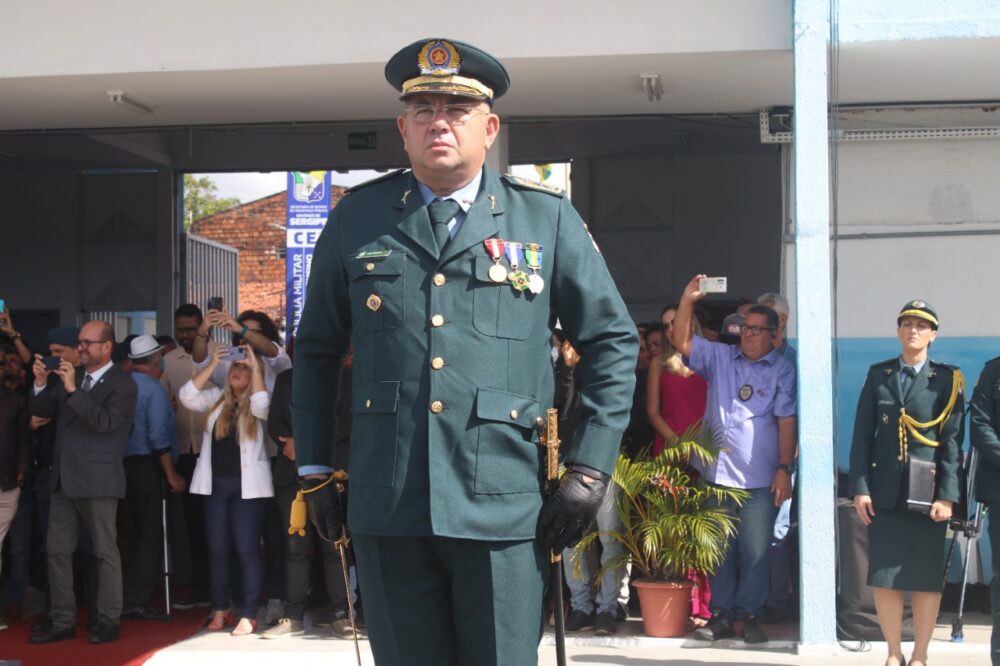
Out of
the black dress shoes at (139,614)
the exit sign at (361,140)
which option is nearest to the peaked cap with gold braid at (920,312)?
the black dress shoes at (139,614)

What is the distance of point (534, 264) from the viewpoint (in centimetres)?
317

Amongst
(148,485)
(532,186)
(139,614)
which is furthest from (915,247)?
(532,186)

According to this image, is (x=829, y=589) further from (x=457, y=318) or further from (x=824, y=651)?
(x=457, y=318)

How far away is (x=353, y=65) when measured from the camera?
7547mm

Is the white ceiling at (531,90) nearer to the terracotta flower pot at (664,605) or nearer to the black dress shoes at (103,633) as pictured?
A: the terracotta flower pot at (664,605)

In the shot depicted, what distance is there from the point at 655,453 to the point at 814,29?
2.67 m

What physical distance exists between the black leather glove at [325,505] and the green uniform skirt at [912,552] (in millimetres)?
3820

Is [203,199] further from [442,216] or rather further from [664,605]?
[442,216]

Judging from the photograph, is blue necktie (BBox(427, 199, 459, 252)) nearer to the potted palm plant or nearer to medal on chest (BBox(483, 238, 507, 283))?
medal on chest (BBox(483, 238, 507, 283))

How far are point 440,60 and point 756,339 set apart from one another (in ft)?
15.0

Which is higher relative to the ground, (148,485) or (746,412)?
(746,412)

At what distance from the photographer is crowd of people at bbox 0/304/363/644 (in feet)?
24.7

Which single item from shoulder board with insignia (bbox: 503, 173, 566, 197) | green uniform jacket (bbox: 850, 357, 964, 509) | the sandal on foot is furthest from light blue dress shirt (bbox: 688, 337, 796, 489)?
shoulder board with insignia (bbox: 503, 173, 566, 197)

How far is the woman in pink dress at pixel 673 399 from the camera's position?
25.6 feet
